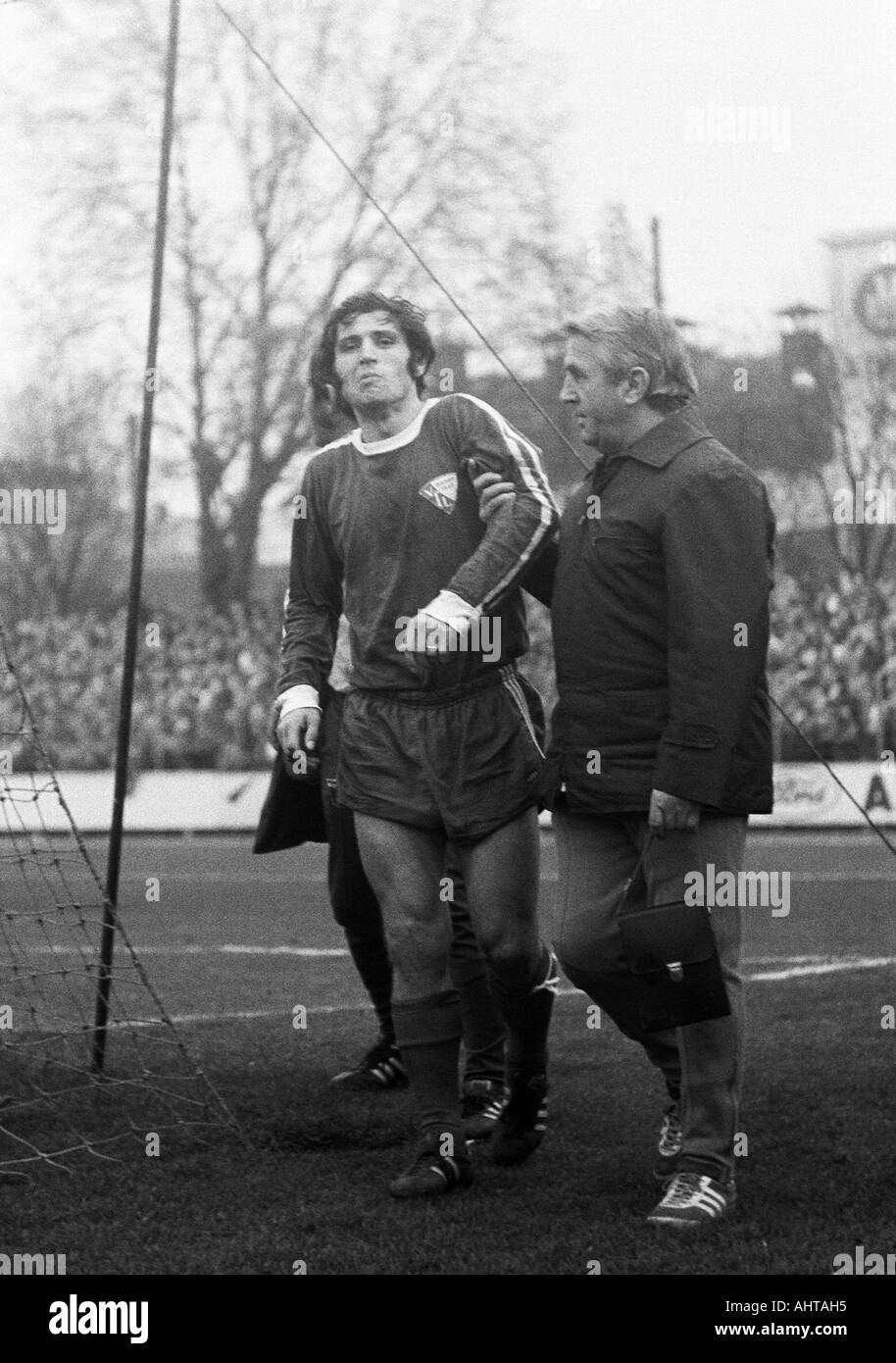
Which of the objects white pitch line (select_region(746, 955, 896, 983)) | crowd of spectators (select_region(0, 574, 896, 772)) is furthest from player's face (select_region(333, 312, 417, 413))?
crowd of spectators (select_region(0, 574, 896, 772))

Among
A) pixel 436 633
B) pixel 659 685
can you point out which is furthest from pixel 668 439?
pixel 436 633

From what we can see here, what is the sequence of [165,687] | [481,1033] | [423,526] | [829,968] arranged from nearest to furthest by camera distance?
[423,526], [481,1033], [829,968], [165,687]

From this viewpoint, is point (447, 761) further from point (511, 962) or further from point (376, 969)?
point (376, 969)

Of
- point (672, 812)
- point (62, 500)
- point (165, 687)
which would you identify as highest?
point (672, 812)

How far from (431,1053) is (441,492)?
136cm

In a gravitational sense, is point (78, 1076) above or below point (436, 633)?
below

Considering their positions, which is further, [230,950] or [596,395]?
[230,950]

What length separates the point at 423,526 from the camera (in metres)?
5.16

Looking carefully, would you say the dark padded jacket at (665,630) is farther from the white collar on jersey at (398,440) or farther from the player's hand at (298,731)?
the player's hand at (298,731)

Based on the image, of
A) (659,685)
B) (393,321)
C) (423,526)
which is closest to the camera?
(659,685)

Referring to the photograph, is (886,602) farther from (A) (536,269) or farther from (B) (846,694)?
(A) (536,269)
